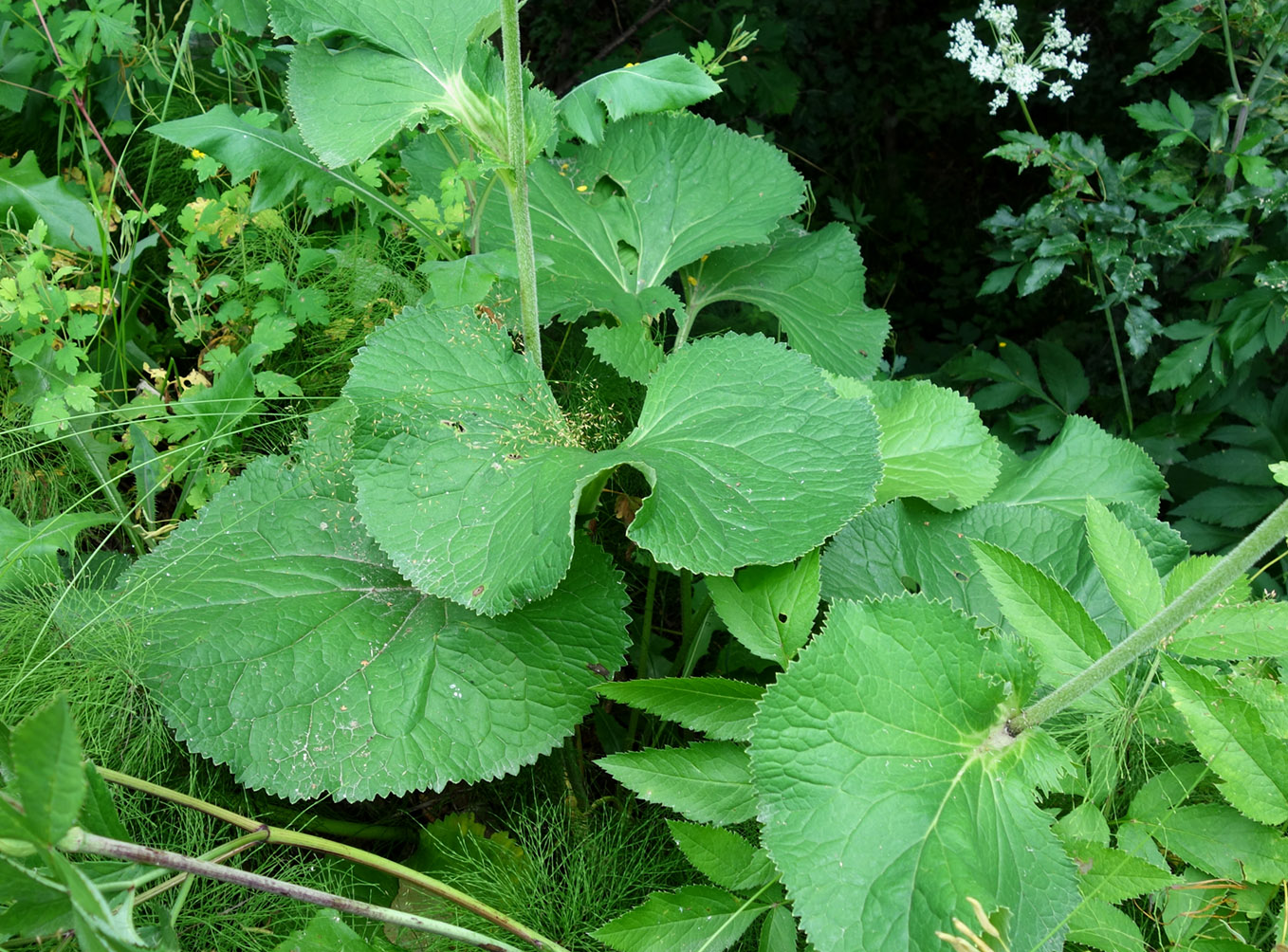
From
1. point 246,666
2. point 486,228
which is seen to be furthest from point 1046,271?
point 246,666

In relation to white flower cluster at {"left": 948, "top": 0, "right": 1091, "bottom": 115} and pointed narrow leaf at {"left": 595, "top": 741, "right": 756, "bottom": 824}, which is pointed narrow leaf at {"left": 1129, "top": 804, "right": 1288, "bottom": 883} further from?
white flower cluster at {"left": 948, "top": 0, "right": 1091, "bottom": 115}

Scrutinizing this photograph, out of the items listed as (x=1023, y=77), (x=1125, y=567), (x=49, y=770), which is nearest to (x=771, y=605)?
(x=1125, y=567)

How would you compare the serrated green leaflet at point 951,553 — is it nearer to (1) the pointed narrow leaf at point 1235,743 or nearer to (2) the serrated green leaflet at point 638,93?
(1) the pointed narrow leaf at point 1235,743

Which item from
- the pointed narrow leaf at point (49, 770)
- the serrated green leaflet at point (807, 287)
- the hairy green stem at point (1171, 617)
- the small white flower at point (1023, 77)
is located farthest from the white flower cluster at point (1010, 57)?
the pointed narrow leaf at point (49, 770)

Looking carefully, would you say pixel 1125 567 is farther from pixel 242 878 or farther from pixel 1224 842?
pixel 242 878

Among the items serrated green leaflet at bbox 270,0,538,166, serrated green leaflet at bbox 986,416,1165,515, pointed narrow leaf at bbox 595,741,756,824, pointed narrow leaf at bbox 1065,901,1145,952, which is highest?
serrated green leaflet at bbox 270,0,538,166

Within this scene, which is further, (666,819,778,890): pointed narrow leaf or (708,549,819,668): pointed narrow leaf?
(708,549,819,668): pointed narrow leaf

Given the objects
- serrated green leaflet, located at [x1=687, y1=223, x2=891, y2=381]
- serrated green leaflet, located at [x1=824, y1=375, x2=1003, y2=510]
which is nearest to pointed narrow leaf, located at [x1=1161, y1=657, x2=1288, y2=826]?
serrated green leaflet, located at [x1=824, y1=375, x2=1003, y2=510]
